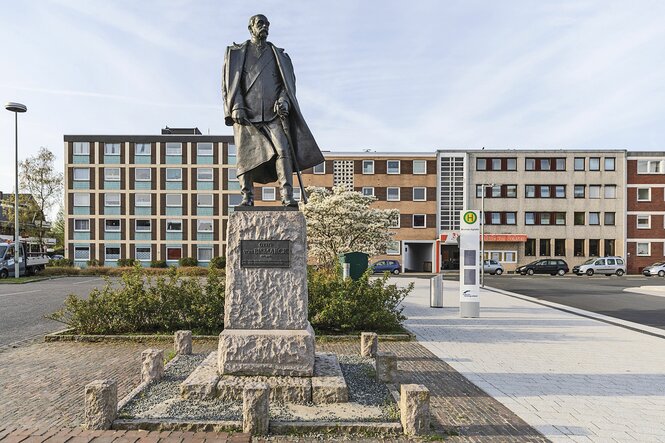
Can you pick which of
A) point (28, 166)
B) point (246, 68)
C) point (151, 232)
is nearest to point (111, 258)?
point (151, 232)

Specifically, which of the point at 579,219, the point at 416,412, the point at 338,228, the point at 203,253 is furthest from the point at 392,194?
the point at 416,412

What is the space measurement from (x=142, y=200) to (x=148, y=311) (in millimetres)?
38361

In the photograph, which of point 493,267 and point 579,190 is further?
point 579,190

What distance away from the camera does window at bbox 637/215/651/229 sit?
1780 inches

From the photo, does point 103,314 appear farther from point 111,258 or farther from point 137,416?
point 111,258

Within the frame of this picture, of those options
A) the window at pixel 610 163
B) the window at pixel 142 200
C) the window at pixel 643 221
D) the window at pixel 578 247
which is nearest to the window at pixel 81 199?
the window at pixel 142 200

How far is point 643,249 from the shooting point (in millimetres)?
45094

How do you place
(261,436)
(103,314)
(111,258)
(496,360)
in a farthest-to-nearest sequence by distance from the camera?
(111,258) < (103,314) < (496,360) < (261,436)

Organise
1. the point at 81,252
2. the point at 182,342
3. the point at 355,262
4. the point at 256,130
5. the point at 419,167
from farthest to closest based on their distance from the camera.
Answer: the point at 419,167
the point at 81,252
the point at 355,262
the point at 182,342
the point at 256,130

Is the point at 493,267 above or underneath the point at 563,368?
underneath

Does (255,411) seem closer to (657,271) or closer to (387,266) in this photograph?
(387,266)

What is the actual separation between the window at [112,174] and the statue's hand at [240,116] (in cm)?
4371

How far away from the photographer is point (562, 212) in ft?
148

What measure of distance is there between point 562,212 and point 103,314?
149 feet
